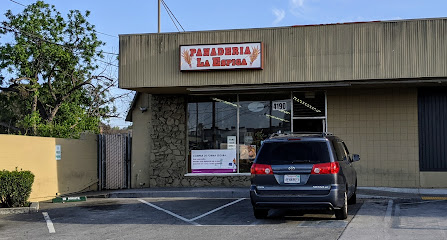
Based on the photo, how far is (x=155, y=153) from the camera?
16594mm

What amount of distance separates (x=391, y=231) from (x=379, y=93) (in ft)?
25.4

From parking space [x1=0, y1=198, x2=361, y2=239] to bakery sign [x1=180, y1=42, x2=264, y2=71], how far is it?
4.28 meters

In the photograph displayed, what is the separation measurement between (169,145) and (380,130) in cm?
711

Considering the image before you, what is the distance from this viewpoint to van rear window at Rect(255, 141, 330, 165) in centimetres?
896

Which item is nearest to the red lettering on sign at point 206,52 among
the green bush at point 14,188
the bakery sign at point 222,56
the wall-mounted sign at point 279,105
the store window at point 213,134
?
the bakery sign at point 222,56

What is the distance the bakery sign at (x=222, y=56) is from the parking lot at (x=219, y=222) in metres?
4.36

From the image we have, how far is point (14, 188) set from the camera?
12.2 metres

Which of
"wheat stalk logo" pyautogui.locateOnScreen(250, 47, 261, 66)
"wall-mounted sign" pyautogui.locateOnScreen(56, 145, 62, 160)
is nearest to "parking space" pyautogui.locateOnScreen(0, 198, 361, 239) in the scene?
"wall-mounted sign" pyautogui.locateOnScreen(56, 145, 62, 160)

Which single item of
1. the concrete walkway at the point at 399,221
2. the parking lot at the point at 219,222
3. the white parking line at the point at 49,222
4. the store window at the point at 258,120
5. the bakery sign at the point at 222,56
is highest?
the bakery sign at the point at 222,56

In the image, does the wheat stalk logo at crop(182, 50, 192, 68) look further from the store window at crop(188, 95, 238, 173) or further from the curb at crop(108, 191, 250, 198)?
the curb at crop(108, 191, 250, 198)

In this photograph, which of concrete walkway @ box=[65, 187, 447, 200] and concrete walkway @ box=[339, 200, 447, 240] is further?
concrete walkway @ box=[65, 187, 447, 200]

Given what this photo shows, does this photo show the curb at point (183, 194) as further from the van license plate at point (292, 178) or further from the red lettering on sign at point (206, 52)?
the van license plate at point (292, 178)

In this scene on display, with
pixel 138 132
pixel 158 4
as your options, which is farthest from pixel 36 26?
pixel 138 132

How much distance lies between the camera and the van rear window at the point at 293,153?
8.96 meters
